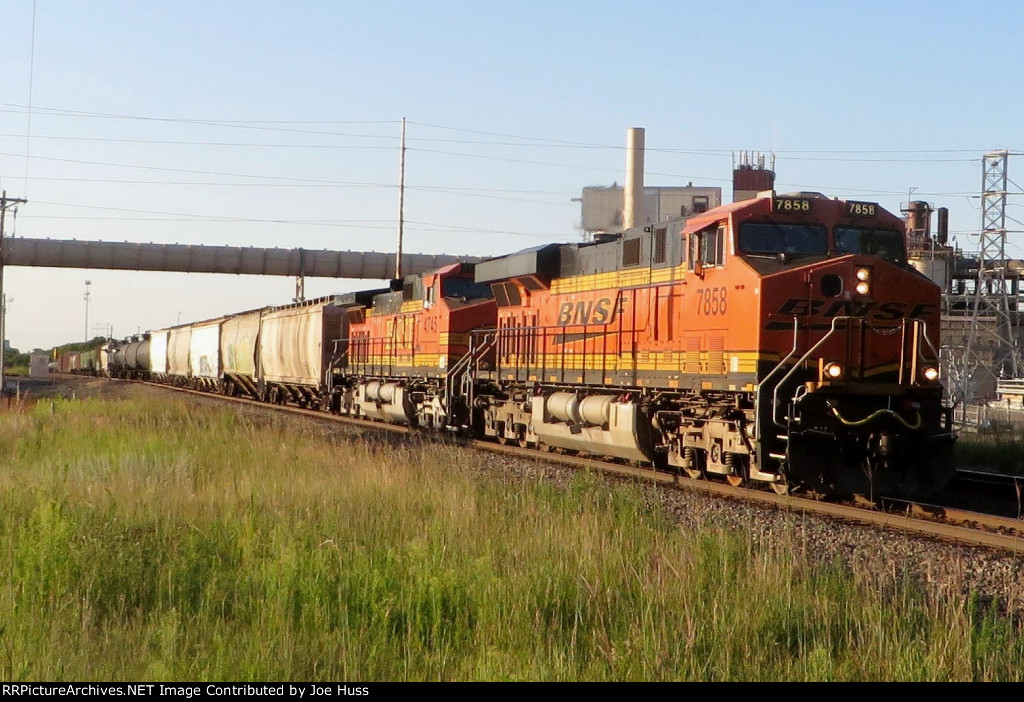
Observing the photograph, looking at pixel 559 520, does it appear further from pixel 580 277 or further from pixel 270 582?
pixel 580 277

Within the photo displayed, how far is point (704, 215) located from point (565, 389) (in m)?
5.26

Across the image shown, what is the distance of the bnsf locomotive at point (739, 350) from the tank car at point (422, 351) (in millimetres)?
1500

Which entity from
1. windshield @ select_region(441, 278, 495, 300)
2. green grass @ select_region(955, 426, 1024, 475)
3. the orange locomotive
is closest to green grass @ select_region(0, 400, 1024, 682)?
the orange locomotive

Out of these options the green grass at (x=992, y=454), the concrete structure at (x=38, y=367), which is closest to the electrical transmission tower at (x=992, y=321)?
the green grass at (x=992, y=454)

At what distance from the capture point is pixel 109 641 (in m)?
5.91

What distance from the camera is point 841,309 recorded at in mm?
12578

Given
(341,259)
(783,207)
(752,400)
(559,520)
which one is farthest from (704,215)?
Answer: (341,259)

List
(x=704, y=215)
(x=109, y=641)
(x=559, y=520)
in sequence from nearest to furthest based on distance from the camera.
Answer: (x=109, y=641) < (x=559, y=520) < (x=704, y=215)

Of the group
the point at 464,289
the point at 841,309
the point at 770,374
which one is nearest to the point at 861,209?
the point at 841,309

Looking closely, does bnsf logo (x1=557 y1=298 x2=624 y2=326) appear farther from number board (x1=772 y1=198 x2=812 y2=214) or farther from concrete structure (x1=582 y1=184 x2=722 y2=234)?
concrete structure (x1=582 y1=184 x2=722 y2=234)

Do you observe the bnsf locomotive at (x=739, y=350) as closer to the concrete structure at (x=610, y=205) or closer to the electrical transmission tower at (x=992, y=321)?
the electrical transmission tower at (x=992, y=321)

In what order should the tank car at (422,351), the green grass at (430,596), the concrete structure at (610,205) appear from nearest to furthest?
the green grass at (430,596)
the tank car at (422,351)
the concrete structure at (610,205)

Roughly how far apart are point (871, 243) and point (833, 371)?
1.96 meters

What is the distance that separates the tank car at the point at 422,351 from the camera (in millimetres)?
23000
